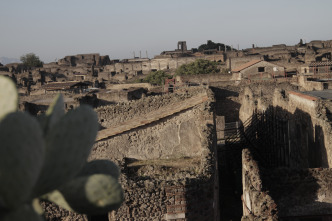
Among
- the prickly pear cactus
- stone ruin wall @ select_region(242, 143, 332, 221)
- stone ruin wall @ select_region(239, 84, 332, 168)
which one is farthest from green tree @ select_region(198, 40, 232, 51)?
the prickly pear cactus

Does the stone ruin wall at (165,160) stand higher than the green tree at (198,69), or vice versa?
the green tree at (198,69)

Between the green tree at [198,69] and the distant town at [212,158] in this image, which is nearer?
the distant town at [212,158]

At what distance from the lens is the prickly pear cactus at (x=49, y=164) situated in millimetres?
1601

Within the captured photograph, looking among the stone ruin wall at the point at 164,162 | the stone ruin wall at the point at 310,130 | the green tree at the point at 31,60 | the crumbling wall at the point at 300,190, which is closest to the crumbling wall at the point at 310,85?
the stone ruin wall at the point at 310,130

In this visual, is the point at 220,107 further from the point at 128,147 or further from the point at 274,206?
the point at 274,206

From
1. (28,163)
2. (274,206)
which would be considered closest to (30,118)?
(28,163)

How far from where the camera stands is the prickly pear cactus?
63.0 inches

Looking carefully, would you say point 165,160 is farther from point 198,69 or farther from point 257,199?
point 198,69

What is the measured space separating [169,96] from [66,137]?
10.4 meters

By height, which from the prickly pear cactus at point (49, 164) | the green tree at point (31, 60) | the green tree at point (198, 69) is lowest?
the prickly pear cactus at point (49, 164)

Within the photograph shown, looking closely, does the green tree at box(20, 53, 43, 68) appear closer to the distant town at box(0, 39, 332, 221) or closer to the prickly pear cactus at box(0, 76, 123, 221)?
the distant town at box(0, 39, 332, 221)

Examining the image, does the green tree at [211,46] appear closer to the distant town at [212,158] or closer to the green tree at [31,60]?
the green tree at [31,60]

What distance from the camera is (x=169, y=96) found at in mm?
12336

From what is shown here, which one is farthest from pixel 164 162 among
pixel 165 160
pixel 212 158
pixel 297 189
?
pixel 297 189
